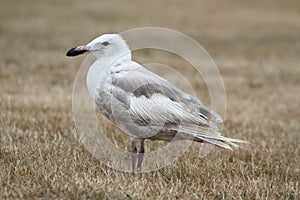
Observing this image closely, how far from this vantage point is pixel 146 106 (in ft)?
17.4

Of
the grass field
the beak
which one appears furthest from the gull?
the grass field

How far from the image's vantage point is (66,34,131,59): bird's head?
5578 mm

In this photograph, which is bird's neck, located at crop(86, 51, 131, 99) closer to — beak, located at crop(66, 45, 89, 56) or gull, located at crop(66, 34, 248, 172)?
gull, located at crop(66, 34, 248, 172)

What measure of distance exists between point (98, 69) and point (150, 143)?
1.90m

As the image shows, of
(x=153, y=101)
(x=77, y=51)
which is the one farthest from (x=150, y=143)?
(x=77, y=51)

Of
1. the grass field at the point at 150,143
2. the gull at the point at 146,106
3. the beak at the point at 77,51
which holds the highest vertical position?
the beak at the point at 77,51

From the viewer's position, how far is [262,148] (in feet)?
23.4

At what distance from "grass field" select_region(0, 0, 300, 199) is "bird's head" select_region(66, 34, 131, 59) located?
1104 mm

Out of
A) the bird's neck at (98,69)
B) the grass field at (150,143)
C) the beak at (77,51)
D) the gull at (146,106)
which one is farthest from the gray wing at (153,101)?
the grass field at (150,143)

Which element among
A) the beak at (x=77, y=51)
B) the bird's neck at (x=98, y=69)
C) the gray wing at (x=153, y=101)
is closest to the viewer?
the gray wing at (x=153, y=101)

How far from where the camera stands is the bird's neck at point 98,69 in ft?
17.9

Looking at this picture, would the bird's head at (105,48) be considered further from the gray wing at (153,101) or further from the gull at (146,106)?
the gray wing at (153,101)

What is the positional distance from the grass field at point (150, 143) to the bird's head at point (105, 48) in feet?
3.62

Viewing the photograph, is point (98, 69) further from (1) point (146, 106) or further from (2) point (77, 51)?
(1) point (146, 106)
